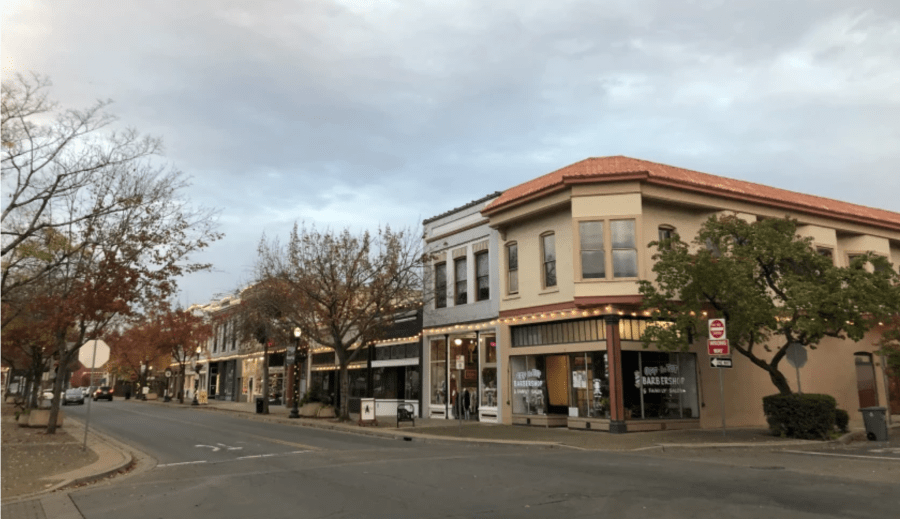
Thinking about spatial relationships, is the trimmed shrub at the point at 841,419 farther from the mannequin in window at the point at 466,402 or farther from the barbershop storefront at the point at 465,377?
the mannequin in window at the point at 466,402

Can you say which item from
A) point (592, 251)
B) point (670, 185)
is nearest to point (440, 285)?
point (592, 251)

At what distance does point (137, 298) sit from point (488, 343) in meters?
13.6

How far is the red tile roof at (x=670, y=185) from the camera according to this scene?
2250 centimetres

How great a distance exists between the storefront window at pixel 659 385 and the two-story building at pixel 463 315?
5774mm

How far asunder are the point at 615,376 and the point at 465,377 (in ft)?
28.6

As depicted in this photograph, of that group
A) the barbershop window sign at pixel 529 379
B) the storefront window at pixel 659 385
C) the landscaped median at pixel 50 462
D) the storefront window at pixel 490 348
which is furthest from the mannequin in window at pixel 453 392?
the landscaped median at pixel 50 462

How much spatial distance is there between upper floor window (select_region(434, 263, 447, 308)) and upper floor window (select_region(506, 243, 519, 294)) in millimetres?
4707

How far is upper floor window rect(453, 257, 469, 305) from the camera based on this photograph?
29.4 m

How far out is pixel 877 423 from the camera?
64.0ft

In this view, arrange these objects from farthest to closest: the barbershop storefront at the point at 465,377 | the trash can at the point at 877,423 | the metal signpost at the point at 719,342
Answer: the barbershop storefront at the point at 465,377
the trash can at the point at 877,423
the metal signpost at the point at 719,342

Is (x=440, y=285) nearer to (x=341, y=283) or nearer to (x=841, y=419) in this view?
(x=341, y=283)

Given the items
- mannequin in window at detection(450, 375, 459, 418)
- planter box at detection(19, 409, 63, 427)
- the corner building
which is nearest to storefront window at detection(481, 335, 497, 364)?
the corner building

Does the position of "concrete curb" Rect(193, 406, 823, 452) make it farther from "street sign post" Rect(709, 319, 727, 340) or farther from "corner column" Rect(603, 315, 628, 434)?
"corner column" Rect(603, 315, 628, 434)

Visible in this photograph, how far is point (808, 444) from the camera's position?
59.6ft
